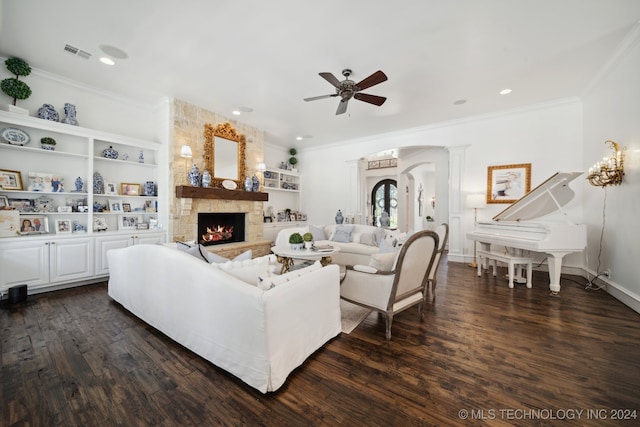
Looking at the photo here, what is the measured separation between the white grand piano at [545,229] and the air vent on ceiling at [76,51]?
20.5ft

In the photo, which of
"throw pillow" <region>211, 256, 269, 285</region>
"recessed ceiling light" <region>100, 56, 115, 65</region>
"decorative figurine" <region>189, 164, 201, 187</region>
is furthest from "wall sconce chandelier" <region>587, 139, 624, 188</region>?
"recessed ceiling light" <region>100, 56, 115, 65</region>

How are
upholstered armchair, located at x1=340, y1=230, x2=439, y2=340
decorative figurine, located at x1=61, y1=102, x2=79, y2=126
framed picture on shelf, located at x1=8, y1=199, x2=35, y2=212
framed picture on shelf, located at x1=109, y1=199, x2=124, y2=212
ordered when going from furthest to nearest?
1. framed picture on shelf, located at x1=109, y1=199, x2=124, y2=212
2. decorative figurine, located at x1=61, y1=102, x2=79, y2=126
3. framed picture on shelf, located at x1=8, y1=199, x2=35, y2=212
4. upholstered armchair, located at x1=340, y1=230, x2=439, y2=340

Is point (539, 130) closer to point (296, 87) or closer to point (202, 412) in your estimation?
point (296, 87)

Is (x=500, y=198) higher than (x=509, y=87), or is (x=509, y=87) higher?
(x=509, y=87)

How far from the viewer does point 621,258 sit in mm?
3105

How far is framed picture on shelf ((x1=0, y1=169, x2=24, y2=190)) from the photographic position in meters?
3.19

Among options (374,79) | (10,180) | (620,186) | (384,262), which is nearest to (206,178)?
(10,180)

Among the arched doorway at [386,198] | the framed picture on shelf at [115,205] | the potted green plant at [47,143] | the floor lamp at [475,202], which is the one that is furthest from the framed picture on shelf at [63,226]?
the arched doorway at [386,198]

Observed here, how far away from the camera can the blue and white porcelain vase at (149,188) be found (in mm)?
4527

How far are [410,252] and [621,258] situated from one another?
321cm

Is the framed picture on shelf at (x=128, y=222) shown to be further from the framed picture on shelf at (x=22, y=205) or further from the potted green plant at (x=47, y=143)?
the potted green plant at (x=47, y=143)

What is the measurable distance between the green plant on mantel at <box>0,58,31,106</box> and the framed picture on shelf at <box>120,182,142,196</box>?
63.0 inches

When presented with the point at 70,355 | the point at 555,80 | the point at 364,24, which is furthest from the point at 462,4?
the point at 70,355

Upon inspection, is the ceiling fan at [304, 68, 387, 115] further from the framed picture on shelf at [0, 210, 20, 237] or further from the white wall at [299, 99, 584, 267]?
the framed picture on shelf at [0, 210, 20, 237]
